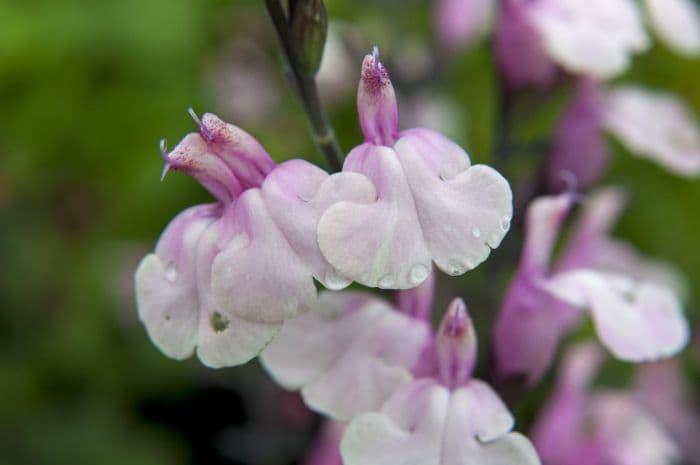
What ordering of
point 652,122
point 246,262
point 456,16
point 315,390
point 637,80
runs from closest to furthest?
1. point 246,262
2. point 315,390
3. point 652,122
4. point 456,16
5. point 637,80

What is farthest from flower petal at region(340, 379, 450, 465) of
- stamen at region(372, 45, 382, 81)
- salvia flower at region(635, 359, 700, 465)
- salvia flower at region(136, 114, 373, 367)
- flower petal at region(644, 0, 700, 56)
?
salvia flower at region(635, 359, 700, 465)

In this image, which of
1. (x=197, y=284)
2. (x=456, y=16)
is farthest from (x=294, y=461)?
(x=197, y=284)

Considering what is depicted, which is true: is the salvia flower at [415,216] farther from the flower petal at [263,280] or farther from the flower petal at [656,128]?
the flower petal at [656,128]

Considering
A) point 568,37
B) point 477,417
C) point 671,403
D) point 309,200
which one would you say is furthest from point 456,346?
point 671,403

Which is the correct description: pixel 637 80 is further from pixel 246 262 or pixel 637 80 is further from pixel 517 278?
pixel 246 262

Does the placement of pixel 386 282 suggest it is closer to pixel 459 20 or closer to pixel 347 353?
pixel 347 353

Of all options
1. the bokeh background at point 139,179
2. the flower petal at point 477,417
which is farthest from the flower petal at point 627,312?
the bokeh background at point 139,179
